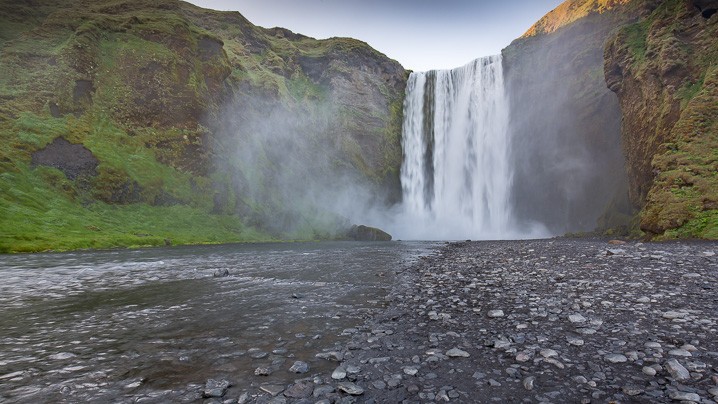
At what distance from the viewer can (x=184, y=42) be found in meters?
80.5

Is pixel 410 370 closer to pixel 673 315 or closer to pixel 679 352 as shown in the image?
pixel 679 352

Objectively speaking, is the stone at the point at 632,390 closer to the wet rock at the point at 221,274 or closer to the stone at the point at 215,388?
the stone at the point at 215,388

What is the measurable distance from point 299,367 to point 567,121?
2956 inches

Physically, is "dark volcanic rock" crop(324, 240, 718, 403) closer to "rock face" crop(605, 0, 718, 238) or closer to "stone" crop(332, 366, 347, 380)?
"stone" crop(332, 366, 347, 380)

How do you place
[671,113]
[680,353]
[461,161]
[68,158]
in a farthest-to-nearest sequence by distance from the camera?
1. [461,161]
2. [68,158]
3. [671,113]
4. [680,353]

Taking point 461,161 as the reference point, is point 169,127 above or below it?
above

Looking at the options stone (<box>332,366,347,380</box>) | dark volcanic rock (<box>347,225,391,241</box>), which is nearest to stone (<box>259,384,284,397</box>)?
stone (<box>332,366,347,380</box>)

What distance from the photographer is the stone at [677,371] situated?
15.4 feet

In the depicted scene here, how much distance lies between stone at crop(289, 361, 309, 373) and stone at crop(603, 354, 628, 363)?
4988 mm

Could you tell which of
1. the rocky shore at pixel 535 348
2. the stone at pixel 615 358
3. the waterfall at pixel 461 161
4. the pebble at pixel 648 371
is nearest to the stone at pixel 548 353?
the rocky shore at pixel 535 348

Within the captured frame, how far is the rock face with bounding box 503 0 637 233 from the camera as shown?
58.6m

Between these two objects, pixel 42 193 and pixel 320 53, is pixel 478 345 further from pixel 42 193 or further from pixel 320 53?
pixel 320 53

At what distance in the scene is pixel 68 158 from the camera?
57188 millimetres

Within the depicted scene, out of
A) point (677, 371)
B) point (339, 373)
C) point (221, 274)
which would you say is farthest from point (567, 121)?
point (339, 373)
